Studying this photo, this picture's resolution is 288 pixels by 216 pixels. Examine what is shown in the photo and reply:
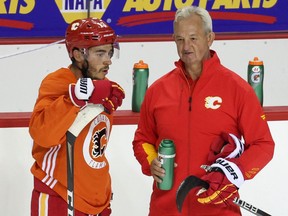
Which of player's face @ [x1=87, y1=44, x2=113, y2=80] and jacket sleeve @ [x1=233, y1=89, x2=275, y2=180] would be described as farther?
player's face @ [x1=87, y1=44, x2=113, y2=80]

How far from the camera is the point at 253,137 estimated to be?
271 centimetres

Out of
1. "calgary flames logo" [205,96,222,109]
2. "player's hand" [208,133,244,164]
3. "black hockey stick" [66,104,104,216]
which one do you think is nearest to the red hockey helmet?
"black hockey stick" [66,104,104,216]

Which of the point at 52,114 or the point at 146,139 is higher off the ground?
the point at 52,114

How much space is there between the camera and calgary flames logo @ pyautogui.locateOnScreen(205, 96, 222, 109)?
274 centimetres

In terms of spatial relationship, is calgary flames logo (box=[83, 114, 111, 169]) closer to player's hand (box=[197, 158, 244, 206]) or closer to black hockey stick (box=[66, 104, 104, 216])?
black hockey stick (box=[66, 104, 104, 216])

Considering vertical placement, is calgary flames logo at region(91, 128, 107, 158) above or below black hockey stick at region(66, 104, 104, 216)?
below

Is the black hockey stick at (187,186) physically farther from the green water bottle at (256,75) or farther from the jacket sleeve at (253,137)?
the green water bottle at (256,75)

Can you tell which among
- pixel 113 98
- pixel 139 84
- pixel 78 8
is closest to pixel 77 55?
pixel 113 98

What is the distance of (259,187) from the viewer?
12.3 ft

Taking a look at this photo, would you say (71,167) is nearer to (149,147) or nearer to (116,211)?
(149,147)

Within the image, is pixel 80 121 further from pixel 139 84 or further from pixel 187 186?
pixel 139 84

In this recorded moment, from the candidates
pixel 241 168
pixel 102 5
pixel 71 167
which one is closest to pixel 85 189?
pixel 71 167

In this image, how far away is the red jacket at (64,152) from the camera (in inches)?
107

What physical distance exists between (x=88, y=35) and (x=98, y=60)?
91 millimetres
